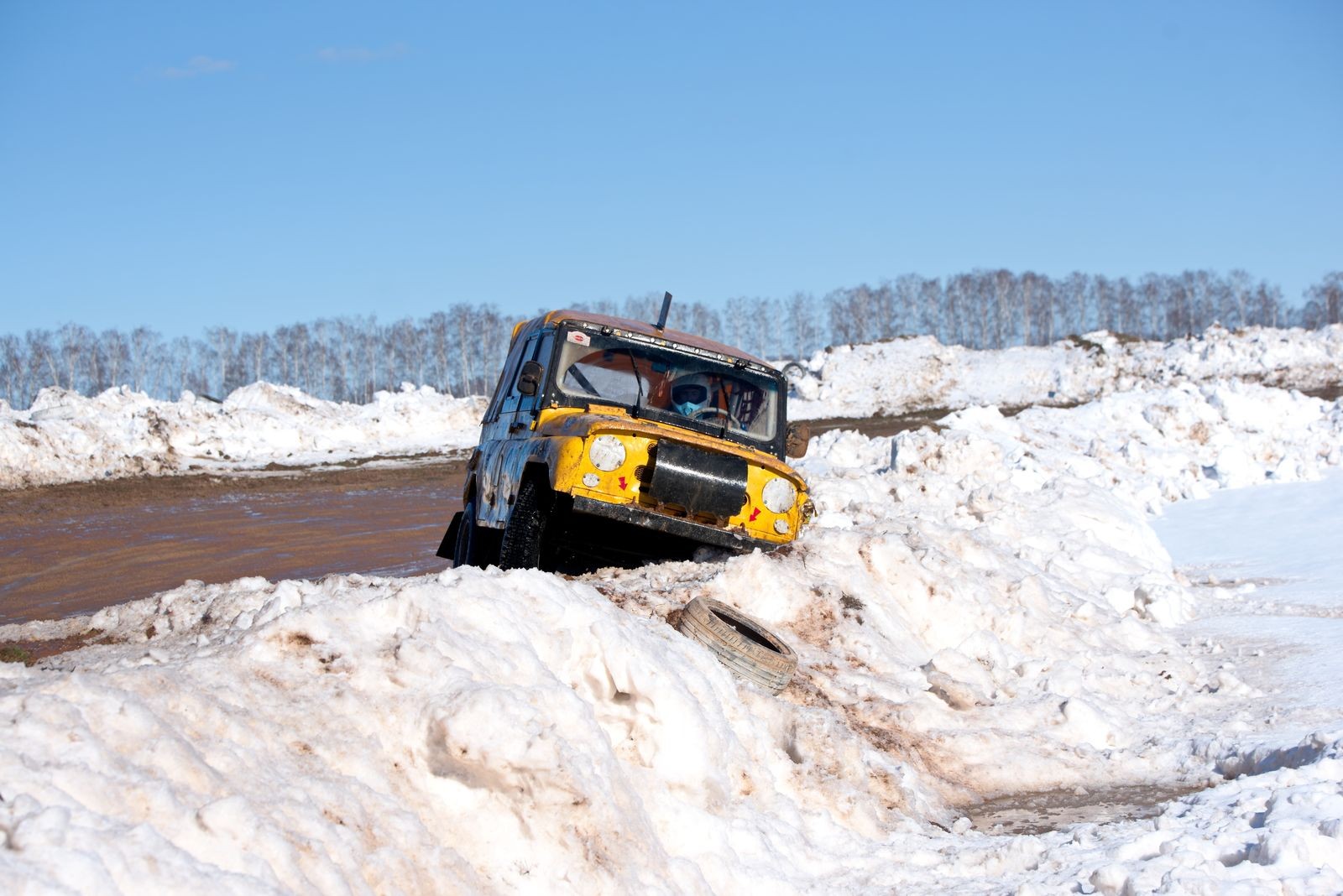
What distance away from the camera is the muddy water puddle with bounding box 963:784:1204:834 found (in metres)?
5.62

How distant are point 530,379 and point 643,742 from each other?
3871 mm

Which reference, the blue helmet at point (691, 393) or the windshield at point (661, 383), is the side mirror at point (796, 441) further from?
the blue helmet at point (691, 393)

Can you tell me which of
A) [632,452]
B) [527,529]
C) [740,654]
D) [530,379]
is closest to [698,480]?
[632,452]

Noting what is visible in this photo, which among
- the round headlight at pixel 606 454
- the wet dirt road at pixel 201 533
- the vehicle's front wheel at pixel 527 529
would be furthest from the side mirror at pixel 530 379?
the wet dirt road at pixel 201 533

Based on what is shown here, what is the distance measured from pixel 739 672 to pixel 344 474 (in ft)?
83.8

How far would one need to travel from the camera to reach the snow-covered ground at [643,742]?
335 cm

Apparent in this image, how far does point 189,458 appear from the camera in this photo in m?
33.1

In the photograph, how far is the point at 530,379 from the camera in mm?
8117

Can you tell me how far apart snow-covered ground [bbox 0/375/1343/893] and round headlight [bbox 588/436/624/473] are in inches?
29.7

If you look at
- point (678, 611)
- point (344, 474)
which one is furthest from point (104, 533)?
point (678, 611)

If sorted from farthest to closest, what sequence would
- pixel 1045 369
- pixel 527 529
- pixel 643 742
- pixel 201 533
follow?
pixel 1045 369, pixel 201 533, pixel 527 529, pixel 643 742

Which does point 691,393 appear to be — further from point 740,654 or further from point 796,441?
point 740,654

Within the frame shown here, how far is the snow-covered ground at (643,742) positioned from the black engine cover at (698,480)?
1.49ft

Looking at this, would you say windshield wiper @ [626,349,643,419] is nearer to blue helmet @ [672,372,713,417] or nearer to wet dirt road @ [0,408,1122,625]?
blue helmet @ [672,372,713,417]
